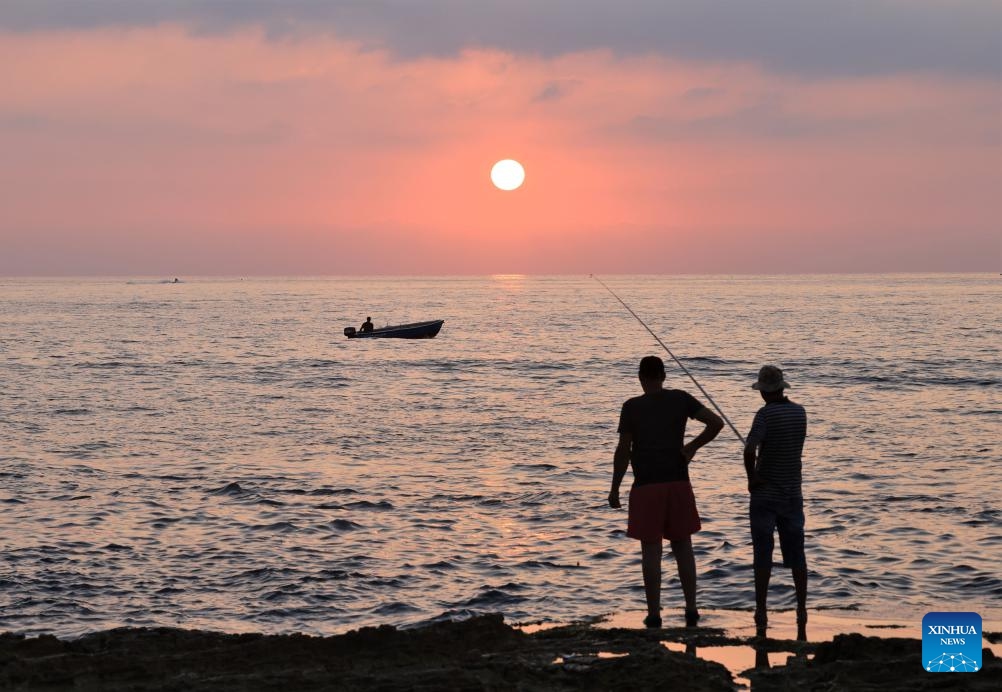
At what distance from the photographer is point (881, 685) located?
6.11 metres

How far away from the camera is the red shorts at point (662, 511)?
784 cm

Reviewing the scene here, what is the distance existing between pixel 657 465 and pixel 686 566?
2.72 feet

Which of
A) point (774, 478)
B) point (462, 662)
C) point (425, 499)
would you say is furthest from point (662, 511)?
point (425, 499)

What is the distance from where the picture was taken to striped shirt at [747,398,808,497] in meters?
7.77

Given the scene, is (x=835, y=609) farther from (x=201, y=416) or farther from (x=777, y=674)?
(x=201, y=416)

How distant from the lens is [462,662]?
6895 millimetres

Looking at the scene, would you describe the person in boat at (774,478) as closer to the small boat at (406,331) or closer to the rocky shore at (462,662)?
the rocky shore at (462,662)

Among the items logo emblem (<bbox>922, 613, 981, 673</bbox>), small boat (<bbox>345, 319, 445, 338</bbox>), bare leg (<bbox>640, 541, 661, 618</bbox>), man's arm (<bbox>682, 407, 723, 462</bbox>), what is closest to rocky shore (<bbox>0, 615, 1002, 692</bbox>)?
logo emblem (<bbox>922, 613, 981, 673</bbox>)

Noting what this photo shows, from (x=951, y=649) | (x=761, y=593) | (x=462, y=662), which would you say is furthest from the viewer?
(x=761, y=593)

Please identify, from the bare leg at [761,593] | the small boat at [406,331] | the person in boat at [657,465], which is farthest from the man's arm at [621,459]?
the small boat at [406,331]

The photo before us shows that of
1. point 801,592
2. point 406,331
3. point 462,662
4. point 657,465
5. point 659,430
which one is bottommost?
point 462,662

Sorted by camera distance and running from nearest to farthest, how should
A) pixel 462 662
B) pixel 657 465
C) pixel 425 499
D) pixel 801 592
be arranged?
pixel 462 662, pixel 657 465, pixel 801 592, pixel 425 499

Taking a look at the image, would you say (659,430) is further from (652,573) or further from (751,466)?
(652,573)

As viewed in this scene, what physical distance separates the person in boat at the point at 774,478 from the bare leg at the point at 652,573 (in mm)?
713
